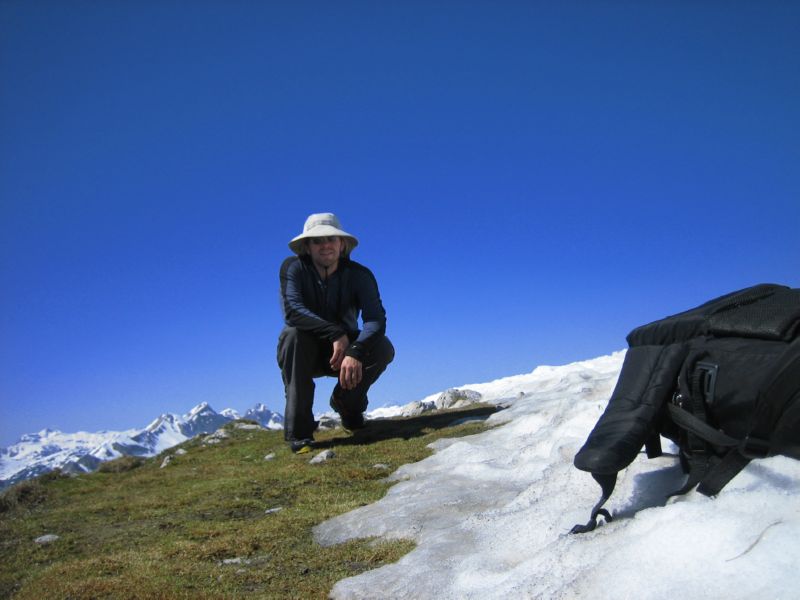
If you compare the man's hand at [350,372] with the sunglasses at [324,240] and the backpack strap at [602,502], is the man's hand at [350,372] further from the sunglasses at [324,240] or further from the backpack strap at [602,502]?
the backpack strap at [602,502]

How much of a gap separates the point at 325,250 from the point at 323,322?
1151 millimetres

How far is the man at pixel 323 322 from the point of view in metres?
8.99

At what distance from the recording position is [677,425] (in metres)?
2.96

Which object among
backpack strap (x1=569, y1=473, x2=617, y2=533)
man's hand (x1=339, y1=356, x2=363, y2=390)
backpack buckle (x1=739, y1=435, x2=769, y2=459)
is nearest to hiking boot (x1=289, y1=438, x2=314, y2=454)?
man's hand (x1=339, y1=356, x2=363, y2=390)

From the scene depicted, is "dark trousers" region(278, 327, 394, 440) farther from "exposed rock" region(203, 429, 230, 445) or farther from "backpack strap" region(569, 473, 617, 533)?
"backpack strap" region(569, 473, 617, 533)

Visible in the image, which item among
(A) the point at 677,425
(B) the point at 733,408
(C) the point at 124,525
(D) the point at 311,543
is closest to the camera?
(B) the point at 733,408

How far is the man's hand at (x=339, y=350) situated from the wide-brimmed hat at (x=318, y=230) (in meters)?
1.60

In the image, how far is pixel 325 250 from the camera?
9273 mm

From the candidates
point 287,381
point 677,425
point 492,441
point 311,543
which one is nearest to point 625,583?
point 677,425

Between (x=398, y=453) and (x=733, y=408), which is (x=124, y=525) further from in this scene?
(x=733, y=408)

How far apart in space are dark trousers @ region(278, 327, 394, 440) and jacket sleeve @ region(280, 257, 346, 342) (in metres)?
0.21

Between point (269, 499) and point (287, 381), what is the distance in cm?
278

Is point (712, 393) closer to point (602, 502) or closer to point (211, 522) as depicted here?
point (602, 502)

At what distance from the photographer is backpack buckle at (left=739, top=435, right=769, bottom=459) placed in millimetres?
2508
